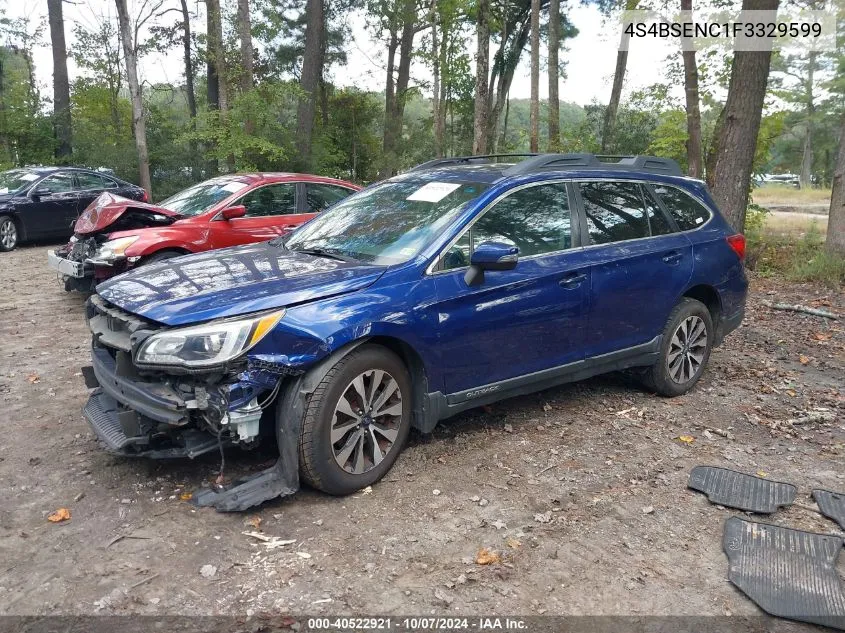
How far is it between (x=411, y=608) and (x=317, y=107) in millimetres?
24736

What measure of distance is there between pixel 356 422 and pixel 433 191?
1.73 meters

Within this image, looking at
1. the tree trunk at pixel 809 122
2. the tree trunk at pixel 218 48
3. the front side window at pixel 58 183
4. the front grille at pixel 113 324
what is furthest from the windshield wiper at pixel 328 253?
the tree trunk at pixel 809 122

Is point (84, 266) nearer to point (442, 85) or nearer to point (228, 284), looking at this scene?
point (228, 284)

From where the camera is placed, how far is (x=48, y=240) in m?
13.1

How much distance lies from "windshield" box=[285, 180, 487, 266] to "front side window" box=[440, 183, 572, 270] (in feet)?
0.57

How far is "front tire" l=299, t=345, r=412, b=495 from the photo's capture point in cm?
337

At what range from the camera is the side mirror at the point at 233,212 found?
25.2ft

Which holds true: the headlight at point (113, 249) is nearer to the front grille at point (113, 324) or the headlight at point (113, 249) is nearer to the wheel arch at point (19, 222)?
the front grille at point (113, 324)

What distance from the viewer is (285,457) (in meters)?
3.38

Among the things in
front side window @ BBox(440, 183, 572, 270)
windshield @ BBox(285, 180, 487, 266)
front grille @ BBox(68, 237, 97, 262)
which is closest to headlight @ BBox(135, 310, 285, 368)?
windshield @ BBox(285, 180, 487, 266)

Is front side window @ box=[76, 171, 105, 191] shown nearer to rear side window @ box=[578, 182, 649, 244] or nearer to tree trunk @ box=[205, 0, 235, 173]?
tree trunk @ box=[205, 0, 235, 173]

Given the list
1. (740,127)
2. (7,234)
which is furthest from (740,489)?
(7,234)

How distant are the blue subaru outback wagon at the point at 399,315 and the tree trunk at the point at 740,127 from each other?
5.45 m

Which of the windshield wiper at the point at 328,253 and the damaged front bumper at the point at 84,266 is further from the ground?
the windshield wiper at the point at 328,253
